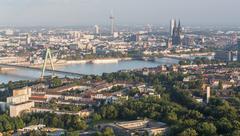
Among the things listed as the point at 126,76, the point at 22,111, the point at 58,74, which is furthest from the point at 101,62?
the point at 22,111

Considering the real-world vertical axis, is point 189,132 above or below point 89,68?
above

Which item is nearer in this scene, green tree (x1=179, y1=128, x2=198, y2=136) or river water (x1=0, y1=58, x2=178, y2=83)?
green tree (x1=179, y1=128, x2=198, y2=136)

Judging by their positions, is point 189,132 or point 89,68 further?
point 89,68

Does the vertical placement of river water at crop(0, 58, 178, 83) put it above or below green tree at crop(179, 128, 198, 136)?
below

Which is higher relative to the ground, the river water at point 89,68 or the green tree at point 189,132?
the green tree at point 189,132

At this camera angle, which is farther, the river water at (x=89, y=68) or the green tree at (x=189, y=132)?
the river water at (x=89, y=68)

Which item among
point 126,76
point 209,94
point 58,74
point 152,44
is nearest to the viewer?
point 209,94

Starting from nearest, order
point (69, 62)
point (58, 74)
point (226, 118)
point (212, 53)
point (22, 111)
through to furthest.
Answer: point (226, 118) < point (22, 111) < point (58, 74) < point (69, 62) < point (212, 53)

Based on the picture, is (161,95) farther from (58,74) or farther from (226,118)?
(58,74)
